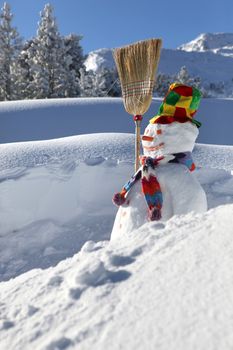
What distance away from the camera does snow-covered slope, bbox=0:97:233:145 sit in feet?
23.9

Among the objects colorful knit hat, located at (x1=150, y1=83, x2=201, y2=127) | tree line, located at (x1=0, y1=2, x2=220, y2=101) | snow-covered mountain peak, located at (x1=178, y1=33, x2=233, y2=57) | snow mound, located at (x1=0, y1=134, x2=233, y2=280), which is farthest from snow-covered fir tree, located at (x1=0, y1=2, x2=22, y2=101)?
snow-covered mountain peak, located at (x1=178, y1=33, x2=233, y2=57)

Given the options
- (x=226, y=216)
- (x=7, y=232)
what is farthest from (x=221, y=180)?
(x=226, y=216)

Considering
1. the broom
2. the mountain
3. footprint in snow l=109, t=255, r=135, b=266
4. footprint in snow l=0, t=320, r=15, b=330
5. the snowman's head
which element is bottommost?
footprint in snow l=0, t=320, r=15, b=330

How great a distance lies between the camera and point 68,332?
104 centimetres

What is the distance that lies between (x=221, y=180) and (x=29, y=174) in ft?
7.26

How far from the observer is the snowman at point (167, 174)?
2.48 m

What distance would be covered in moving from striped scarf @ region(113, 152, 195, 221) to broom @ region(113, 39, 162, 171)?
45 centimetres

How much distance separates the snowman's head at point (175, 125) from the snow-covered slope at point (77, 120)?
15.4ft

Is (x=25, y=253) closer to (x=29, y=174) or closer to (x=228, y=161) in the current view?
(x=29, y=174)

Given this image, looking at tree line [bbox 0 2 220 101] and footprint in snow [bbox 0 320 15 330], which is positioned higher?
tree line [bbox 0 2 220 101]

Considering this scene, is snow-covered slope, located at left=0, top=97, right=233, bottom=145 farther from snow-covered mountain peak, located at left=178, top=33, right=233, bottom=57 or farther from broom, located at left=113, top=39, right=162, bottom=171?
snow-covered mountain peak, located at left=178, top=33, right=233, bottom=57

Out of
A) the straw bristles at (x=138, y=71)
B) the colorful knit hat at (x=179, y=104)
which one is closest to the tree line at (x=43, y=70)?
the straw bristles at (x=138, y=71)

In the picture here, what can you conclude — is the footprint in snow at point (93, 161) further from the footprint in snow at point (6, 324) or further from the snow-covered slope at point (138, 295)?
the footprint in snow at point (6, 324)

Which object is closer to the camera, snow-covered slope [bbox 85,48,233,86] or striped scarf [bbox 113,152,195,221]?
striped scarf [bbox 113,152,195,221]
